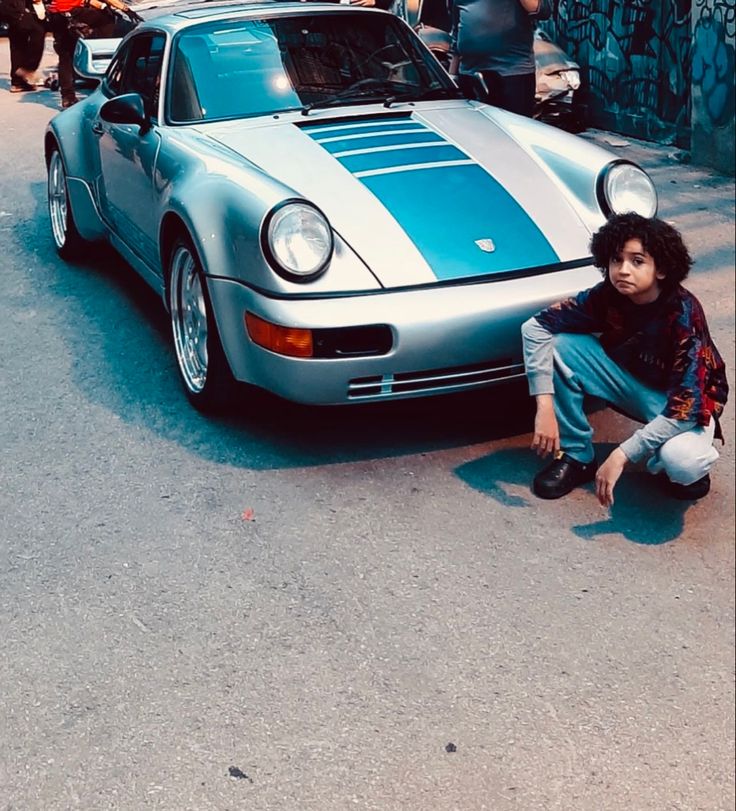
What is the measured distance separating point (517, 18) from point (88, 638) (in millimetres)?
4426

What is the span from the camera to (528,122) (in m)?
5.01

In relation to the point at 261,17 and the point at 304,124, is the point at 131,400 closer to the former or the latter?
the point at 304,124

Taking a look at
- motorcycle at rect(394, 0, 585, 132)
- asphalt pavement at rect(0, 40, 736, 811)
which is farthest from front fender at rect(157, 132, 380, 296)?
motorcycle at rect(394, 0, 585, 132)

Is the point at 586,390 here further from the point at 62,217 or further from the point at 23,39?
the point at 23,39

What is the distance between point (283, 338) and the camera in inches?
154

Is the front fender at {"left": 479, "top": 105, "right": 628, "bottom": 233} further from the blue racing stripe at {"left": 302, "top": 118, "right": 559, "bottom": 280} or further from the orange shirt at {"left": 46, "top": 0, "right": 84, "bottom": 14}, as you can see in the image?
the orange shirt at {"left": 46, "top": 0, "right": 84, "bottom": 14}

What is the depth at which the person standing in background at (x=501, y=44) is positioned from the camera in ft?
20.9

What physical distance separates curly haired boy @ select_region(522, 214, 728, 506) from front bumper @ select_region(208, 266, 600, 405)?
0.47 ft

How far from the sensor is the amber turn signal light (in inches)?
153

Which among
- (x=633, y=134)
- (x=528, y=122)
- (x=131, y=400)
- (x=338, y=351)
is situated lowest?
(x=633, y=134)

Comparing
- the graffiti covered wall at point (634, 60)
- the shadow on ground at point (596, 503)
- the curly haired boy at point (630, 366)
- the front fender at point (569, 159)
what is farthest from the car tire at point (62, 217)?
the graffiti covered wall at point (634, 60)

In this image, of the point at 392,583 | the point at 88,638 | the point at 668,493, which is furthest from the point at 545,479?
the point at 88,638

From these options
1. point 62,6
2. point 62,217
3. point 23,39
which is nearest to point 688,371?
point 62,217

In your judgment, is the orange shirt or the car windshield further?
the orange shirt
